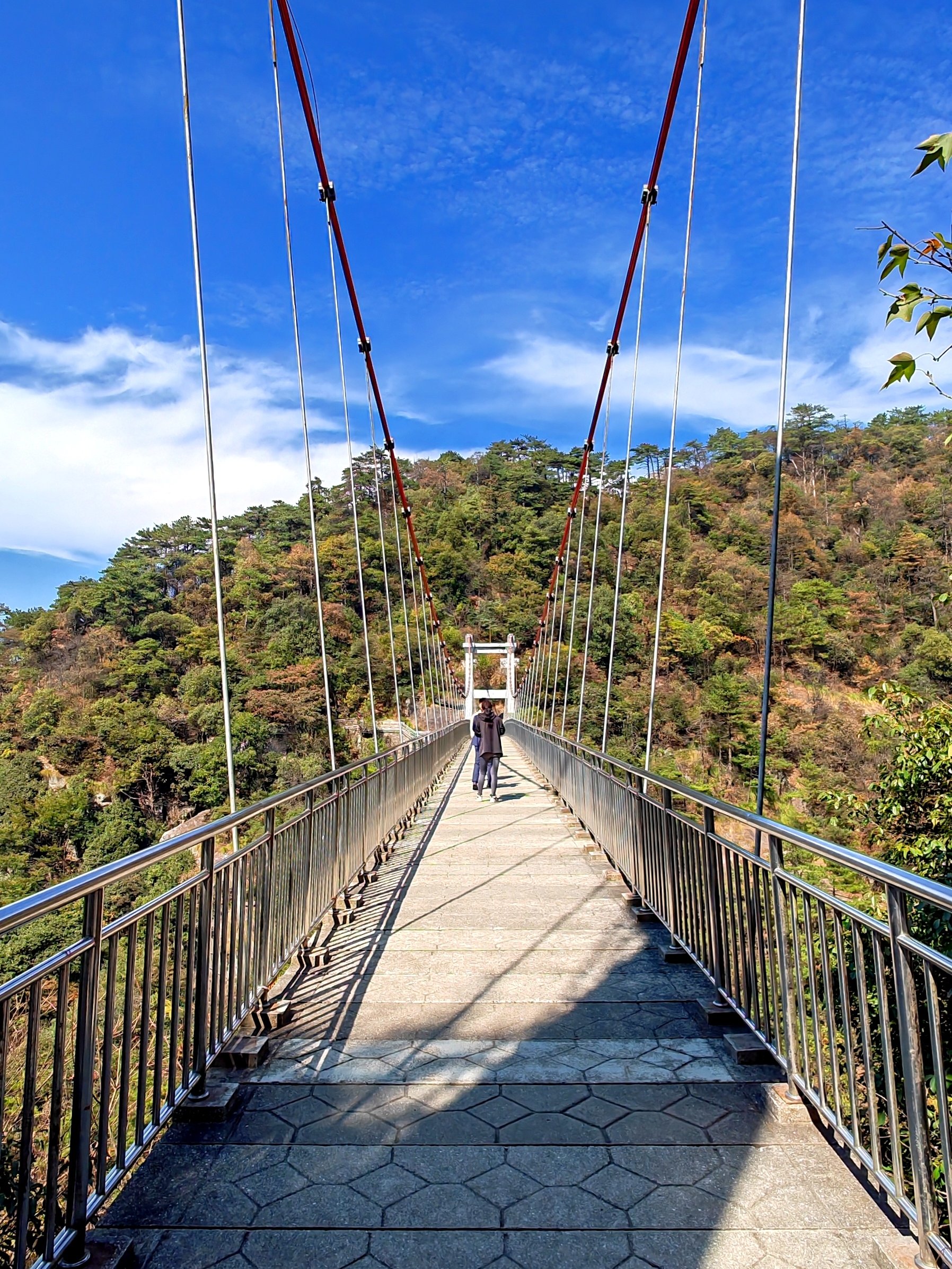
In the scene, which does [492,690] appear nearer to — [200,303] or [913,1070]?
[200,303]

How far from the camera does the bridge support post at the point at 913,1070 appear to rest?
1731 mm

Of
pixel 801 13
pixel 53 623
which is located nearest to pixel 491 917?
pixel 801 13

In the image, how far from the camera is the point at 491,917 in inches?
200

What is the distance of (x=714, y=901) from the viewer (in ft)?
10.9

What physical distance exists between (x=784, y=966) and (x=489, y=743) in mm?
8739

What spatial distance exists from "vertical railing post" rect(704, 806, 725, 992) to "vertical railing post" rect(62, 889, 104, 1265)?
85.8 inches

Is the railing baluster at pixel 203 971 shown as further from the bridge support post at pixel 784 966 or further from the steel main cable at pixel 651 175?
the steel main cable at pixel 651 175

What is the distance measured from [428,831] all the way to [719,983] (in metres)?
5.71

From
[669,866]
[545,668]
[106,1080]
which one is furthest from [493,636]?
[106,1080]

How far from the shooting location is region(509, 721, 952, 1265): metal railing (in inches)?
69.6

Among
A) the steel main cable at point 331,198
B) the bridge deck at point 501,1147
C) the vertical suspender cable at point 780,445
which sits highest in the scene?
the steel main cable at point 331,198

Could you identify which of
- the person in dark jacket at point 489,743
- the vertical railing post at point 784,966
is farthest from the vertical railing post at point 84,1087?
the person in dark jacket at point 489,743

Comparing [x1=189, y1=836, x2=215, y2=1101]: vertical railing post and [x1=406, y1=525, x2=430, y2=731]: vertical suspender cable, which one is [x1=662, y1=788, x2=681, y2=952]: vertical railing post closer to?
[x1=189, y1=836, x2=215, y2=1101]: vertical railing post

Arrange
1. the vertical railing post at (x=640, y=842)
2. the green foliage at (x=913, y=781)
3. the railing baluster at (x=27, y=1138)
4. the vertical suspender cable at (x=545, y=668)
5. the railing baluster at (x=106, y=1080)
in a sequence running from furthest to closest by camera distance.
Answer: the vertical suspender cable at (x=545, y=668) < the green foliage at (x=913, y=781) < the vertical railing post at (x=640, y=842) < the railing baluster at (x=106, y=1080) < the railing baluster at (x=27, y=1138)
